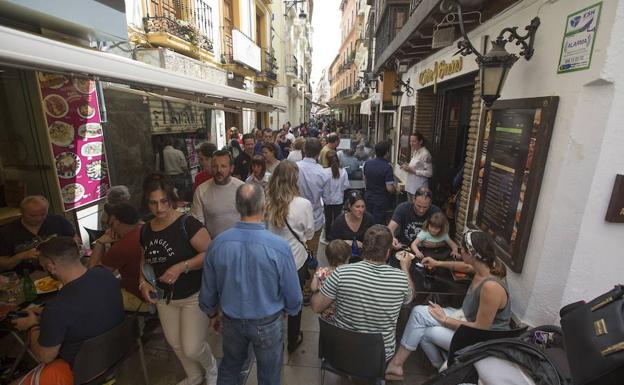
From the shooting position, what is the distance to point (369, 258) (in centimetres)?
214

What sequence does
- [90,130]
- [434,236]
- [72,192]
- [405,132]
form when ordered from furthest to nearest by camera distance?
[405,132]
[90,130]
[72,192]
[434,236]

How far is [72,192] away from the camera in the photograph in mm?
4547

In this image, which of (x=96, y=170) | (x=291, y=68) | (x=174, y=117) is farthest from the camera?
(x=291, y=68)

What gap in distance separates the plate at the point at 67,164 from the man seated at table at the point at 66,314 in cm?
312

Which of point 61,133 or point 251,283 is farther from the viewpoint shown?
point 61,133

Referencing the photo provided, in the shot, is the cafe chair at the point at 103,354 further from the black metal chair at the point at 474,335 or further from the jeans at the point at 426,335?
the black metal chair at the point at 474,335

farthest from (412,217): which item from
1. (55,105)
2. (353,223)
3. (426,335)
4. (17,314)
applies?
(55,105)

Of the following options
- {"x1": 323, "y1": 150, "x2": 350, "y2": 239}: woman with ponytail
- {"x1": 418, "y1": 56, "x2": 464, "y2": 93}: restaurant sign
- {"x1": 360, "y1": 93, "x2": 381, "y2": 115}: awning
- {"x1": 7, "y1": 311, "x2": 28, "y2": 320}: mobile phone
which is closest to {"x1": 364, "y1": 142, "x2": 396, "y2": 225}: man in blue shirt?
{"x1": 323, "y1": 150, "x2": 350, "y2": 239}: woman with ponytail

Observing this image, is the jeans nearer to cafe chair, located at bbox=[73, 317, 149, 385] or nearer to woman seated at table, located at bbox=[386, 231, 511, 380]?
woman seated at table, located at bbox=[386, 231, 511, 380]

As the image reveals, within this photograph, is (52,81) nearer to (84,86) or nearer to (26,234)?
(84,86)

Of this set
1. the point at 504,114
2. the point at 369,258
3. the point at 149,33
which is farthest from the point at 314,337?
the point at 149,33

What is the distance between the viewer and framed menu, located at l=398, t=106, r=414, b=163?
6.88 meters

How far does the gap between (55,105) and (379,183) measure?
4880 millimetres

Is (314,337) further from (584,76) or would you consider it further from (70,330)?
(584,76)
